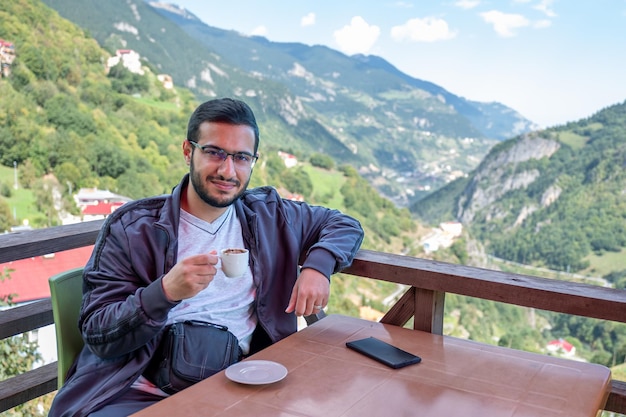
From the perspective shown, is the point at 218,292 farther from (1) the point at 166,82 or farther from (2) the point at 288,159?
(1) the point at 166,82

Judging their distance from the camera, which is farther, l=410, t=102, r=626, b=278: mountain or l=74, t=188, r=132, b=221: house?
l=410, t=102, r=626, b=278: mountain

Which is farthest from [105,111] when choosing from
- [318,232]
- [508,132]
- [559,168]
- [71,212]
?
[508,132]

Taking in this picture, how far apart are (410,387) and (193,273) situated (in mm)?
437

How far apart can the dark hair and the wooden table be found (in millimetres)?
524

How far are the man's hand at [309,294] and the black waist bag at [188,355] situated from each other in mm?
167

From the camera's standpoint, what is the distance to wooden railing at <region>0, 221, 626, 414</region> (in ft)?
4.60

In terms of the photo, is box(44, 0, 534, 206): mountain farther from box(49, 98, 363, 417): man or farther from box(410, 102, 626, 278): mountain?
box(49, 98, 363, 417): man

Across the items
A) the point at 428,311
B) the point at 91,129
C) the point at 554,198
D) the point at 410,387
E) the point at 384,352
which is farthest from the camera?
the point at 554,198

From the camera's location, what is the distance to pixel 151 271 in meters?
1.37

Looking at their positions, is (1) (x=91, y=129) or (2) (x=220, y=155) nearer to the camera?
(2) (x=220, y=155)

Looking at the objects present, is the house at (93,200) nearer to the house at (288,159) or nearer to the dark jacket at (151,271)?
the house at (288,159)

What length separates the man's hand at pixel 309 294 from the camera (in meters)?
1.40

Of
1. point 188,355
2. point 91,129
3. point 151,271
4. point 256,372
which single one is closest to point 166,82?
point 91,129

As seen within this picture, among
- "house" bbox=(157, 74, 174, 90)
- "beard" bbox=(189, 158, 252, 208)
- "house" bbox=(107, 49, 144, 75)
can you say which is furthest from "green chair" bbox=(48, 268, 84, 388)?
"house" bbox=(157, 74, 174, 90)
